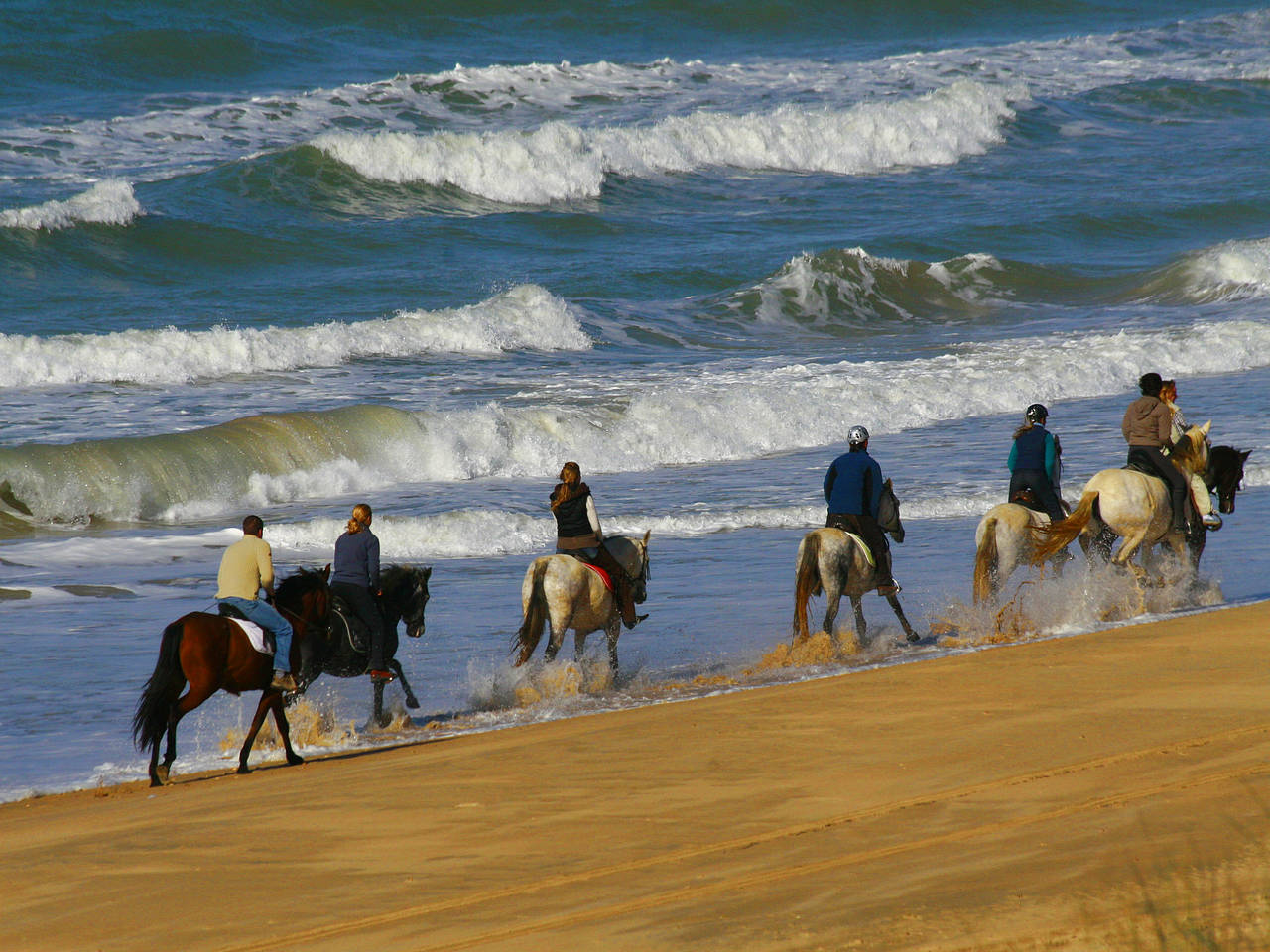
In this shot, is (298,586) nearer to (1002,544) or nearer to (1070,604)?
(1002,544)

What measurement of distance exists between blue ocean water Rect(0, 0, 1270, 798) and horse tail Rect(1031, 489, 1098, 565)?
515mm

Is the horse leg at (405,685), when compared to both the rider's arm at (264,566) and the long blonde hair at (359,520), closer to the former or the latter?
the long blonde hair at (359,520)

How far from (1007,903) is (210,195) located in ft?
105

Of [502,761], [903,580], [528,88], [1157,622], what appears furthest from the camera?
[528,88]

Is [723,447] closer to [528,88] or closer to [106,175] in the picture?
[106,175]

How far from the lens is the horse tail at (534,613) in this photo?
34.9ft

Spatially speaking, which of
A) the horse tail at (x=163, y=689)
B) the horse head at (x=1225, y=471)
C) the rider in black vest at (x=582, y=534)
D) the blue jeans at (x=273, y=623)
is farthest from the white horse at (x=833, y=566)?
the horse tail at (x=163, y=689)

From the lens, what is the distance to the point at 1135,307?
3297 centimetres

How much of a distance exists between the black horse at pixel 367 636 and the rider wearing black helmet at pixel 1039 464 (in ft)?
17.7

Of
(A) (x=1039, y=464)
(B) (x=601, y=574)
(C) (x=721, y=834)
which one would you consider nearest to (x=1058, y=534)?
(A) (x=1039, y=464)

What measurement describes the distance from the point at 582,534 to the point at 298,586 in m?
2.29

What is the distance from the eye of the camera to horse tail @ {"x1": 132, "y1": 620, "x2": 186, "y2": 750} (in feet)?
27.9

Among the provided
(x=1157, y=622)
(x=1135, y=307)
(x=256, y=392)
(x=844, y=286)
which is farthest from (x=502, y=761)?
(x=1135, y=307)

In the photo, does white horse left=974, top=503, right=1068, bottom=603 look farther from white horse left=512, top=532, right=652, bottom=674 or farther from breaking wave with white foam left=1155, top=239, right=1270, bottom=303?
breaking wave with white foam left=1155, top=239, right=1270, bottom=303
